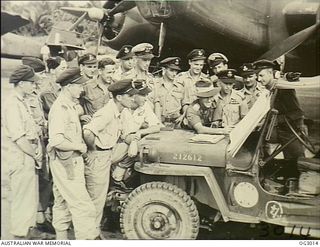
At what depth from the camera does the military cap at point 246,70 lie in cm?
311

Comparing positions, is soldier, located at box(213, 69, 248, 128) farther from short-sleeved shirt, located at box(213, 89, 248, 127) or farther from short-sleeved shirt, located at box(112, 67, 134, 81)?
short-sleeved shirt, located at box(112, 67, 134, 81)

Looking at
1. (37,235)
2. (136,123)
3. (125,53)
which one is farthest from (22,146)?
(125,53)

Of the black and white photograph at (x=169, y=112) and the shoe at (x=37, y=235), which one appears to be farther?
the shoe at (x=37, y=235)

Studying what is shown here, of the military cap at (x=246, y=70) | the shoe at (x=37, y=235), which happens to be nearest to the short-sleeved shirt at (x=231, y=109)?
the military cap at (x=246, y=70)

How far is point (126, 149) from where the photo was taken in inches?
124

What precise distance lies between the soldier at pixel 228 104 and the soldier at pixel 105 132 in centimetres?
43

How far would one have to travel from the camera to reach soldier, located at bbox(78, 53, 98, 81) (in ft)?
10.3

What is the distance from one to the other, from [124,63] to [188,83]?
0.34 m

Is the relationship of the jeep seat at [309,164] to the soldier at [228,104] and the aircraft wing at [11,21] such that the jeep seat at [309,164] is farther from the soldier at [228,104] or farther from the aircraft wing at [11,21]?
the aircraft wing at [11,21]

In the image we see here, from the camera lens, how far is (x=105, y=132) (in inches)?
123

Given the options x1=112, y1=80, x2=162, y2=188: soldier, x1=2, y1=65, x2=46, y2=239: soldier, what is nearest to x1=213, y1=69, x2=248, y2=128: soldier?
x1=112, y1=80, x2=162, y2=188: soldier

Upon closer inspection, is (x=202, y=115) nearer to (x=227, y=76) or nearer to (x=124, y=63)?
(x=227, y=76)

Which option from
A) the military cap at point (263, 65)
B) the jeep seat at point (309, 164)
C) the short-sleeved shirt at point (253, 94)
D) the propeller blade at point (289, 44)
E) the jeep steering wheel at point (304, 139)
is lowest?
the jeep seat at point (309, 164)

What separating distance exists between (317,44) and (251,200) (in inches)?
33.2
